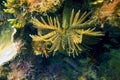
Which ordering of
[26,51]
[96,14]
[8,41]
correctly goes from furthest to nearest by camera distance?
[8,41] → [26,51] → [96,14]

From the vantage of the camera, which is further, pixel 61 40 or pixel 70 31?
pixel 61 40

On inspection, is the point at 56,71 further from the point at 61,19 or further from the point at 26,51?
the point at 61,19

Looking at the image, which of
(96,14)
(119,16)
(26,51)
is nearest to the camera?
(119,16)

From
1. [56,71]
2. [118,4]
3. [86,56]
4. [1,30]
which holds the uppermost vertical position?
[118,4]

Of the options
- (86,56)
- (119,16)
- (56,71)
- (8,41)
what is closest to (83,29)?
(119,16)

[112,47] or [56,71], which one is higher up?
[112,47]

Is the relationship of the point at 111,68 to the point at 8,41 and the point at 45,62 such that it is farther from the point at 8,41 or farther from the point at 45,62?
the point at 8,41

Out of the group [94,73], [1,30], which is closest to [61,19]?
[94,73]

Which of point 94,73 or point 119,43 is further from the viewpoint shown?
point 94,73

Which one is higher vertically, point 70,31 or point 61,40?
point 70,31
